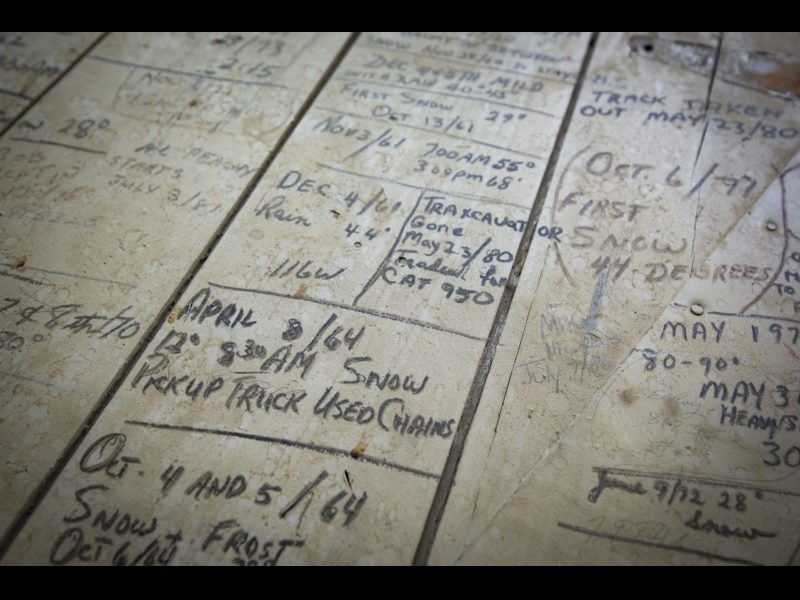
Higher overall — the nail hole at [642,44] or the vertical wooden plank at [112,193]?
the nail hole at [642,44]

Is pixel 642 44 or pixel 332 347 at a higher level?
pixel 642 44

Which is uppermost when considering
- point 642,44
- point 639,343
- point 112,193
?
point 642,44

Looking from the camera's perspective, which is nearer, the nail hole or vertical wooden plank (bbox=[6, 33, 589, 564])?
vertical wooden plank (bbox=[6, 33, 589, 564])

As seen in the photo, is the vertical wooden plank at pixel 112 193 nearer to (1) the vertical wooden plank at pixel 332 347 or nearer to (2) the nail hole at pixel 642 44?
(1) the vertical wooden plank at pixel 332 347

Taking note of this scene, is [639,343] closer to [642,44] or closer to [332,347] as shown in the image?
[332,347]

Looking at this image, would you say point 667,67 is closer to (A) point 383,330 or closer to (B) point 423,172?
(B) point 423,172

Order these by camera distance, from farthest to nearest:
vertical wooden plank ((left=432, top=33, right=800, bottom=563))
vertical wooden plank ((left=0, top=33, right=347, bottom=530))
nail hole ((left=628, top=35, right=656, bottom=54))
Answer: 1. nail hole ((left=628, top=35, right=656, bottom=54))
2. vertical wooden plank ((left=0, top=33, right=347, bottom=530))
3. vertical wooden plank ((left=432, top=33, right=800, bottom=563))

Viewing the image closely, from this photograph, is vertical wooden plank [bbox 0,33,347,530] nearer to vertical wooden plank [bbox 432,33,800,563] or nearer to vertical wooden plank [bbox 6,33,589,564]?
vertical wooden plank [bbox 6,33,589,564]

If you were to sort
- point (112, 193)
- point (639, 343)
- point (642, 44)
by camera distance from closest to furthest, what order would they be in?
point (639, 343), point (112, 193), point (642, 44)

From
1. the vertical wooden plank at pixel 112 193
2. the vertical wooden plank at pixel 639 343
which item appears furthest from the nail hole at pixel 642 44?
the vertical wooden plank at pixel 112 193

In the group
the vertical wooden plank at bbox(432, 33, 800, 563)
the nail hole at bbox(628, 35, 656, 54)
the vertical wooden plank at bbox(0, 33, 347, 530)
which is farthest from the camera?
the nail hole at bbox(628, 35, 656, 54)

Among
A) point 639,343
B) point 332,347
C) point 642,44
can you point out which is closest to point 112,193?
point 332,347

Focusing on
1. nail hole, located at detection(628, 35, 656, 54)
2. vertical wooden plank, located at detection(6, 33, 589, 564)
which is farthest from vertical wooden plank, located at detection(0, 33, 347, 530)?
nail hole, located at detection(628, 35, 656, 54)

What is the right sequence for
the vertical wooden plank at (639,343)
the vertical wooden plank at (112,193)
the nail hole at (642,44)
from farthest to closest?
the nail hole at (642,44) → the vertical wooden plank at (112,193) → the vertical wooden plank at (639,343)
